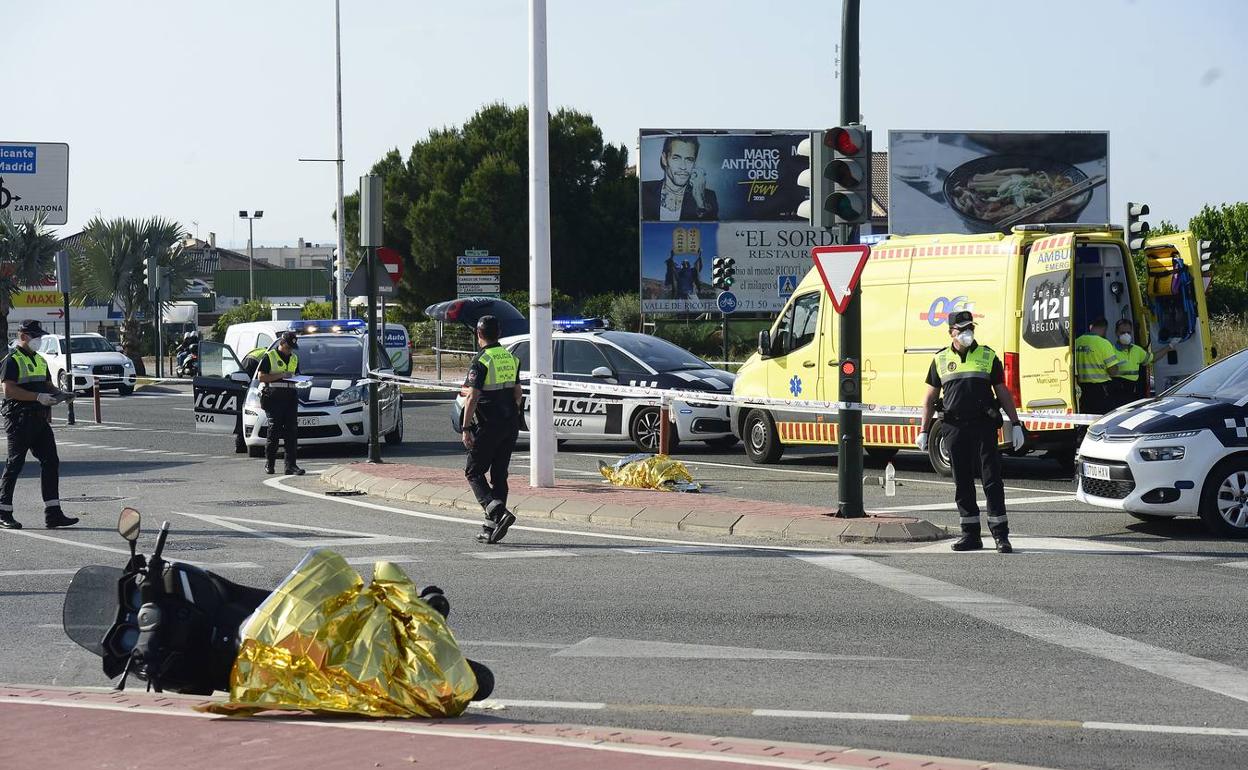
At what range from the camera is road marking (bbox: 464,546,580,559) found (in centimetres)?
1155

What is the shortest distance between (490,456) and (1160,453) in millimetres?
5140

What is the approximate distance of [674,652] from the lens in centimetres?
796

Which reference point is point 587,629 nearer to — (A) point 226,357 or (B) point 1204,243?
(A) point 226,357

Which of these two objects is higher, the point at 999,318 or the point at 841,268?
the point at 841,268

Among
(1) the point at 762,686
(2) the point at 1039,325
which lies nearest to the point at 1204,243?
(2) the point at 1039,325

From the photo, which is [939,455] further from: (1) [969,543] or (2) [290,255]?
(2) [290,255]

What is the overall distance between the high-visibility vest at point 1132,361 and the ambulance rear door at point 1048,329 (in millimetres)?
658

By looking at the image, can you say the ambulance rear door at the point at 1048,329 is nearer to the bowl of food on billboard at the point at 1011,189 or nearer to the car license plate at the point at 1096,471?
the car license plate at the point at 1096,471

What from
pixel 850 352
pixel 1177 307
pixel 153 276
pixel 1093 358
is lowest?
pixel 1093 358

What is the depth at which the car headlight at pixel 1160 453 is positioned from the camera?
12016 millimetres

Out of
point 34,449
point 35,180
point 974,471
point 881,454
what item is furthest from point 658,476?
point 35,180

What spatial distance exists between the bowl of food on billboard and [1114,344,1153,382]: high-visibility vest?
109 ft

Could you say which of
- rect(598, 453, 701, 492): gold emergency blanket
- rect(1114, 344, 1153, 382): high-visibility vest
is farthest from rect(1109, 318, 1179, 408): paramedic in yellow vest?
rect(598, 453, 701, 492): gold emergency blanket

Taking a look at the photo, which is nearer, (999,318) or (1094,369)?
(1094,369)
